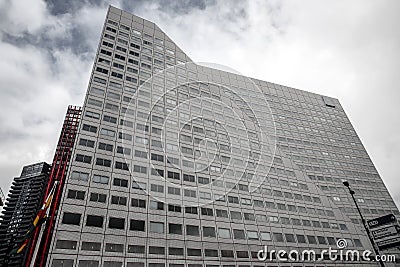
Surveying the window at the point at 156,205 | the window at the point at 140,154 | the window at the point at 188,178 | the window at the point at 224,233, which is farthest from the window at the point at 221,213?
the window at the point at 140,154

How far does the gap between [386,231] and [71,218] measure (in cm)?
3474

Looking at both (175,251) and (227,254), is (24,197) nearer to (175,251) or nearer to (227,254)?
(175,251)

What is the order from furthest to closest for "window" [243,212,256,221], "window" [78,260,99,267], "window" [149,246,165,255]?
"window" [243,212,256,221] → "window" [149,246,165,255] → "window" [78,260,99,267]

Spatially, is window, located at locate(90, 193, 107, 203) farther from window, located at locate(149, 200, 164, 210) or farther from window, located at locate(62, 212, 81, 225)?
window, located at locate(149, 200, 164, 210)

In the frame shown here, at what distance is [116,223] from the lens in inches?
1417

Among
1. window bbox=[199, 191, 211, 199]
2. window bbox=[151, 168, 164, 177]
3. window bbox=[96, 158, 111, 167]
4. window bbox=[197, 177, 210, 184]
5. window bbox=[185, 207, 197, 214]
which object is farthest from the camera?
window bbox=[197, 177, 210, 184]

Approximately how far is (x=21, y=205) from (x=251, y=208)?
593 ft

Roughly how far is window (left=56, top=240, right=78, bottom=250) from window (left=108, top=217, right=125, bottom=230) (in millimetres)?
4713

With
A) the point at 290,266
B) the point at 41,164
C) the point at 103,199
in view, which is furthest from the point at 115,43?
the point at 41,164

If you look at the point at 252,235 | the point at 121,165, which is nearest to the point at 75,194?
the point at 121,165

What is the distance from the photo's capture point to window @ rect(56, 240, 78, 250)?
31431 mm

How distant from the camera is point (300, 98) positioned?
307 feet

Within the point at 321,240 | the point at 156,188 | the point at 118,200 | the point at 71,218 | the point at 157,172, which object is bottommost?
the point at 321,240

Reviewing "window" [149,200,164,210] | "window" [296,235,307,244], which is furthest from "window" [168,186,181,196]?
"window" [296,235,307,244]
